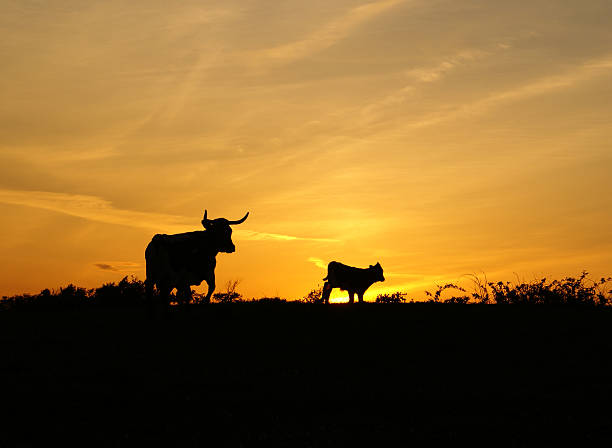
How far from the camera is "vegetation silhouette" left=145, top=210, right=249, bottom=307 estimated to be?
25031 millimetres

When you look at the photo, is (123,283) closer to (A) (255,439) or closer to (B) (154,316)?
(B) (154,316)

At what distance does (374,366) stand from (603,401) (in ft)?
15.5

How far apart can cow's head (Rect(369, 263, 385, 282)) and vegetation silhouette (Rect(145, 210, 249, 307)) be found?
14.3 metres

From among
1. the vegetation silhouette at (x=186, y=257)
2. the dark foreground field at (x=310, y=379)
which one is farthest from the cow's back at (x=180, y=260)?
the dark foreground field at (x=310, y=379)

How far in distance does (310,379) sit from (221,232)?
11.0 m

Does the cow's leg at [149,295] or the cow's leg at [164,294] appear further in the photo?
the cow's leg at [164,294]

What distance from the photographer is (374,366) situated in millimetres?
16594

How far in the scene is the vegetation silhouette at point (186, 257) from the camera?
25.0 metres

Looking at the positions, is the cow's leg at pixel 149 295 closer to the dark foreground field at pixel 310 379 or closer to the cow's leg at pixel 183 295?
the dark foreground field at pixel 310 379

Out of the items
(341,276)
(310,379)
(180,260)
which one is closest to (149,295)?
(180,260)

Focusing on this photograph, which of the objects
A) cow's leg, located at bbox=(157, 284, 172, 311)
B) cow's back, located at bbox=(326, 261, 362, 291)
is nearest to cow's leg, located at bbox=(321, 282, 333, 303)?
cow's back, located at bbox=(326, 261, 362, 291)

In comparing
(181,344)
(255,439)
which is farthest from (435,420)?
(181,344)

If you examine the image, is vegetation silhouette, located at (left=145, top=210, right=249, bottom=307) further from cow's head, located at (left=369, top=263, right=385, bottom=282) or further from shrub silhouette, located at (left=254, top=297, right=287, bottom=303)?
cow's head, located at (left=369, top=263, right=385, bottom=282)

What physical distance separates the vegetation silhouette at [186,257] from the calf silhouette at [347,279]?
11934 millimetres
